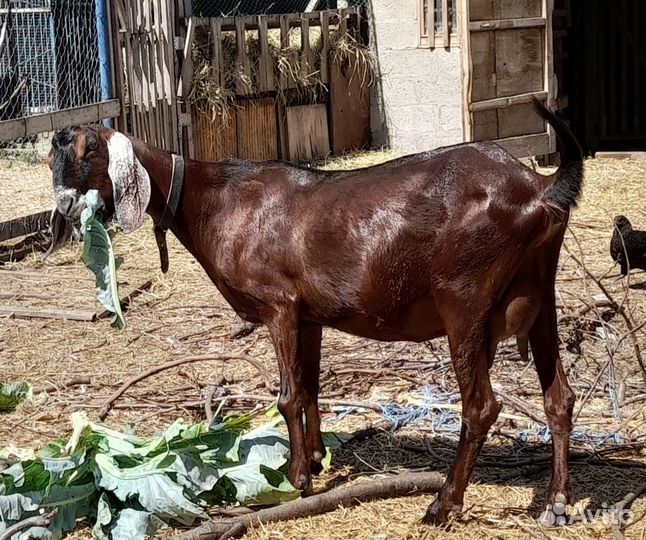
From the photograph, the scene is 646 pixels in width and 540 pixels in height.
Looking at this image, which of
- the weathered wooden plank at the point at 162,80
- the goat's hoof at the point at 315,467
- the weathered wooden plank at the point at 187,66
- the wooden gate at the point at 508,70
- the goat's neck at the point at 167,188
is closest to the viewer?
the goat's neck at the point at 167,188

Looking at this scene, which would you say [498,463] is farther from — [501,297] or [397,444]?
[501,297]

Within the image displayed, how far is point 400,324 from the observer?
181 inches

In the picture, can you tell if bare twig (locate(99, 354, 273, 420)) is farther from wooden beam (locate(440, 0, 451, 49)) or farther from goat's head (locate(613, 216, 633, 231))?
wooden beam (locate(440, 0, 451, 49))

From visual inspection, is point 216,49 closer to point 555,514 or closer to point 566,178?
point 566,178

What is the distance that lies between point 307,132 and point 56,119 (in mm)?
4898

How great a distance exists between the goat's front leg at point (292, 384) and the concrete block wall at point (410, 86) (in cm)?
915

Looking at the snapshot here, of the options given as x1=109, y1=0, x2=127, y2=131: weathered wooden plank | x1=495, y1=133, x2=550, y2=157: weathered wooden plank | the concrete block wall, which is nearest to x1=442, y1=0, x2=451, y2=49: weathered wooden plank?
the concrete block wall

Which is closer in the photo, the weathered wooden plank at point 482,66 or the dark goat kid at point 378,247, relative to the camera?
the dark goat kid at point 378,247

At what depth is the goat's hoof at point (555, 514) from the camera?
4438mm

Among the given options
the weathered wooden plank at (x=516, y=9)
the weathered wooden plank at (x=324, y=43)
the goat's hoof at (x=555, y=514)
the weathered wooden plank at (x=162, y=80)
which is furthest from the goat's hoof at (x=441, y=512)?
the weathered wooden plank at (x=324, y=43)

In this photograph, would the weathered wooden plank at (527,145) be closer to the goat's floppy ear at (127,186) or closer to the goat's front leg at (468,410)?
the goat's floppy ear at (127,186)

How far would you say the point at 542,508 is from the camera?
15.2 feet

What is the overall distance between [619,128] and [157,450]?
13.5m

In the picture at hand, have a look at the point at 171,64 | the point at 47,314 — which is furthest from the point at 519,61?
the point at 47,314
